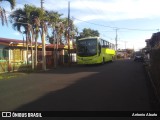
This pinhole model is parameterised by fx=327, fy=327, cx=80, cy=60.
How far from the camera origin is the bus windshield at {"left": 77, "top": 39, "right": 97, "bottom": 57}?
38.6m

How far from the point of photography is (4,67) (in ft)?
115

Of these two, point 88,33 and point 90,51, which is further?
point 88,33

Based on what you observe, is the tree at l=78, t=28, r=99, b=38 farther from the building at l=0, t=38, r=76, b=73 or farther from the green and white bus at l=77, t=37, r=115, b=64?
the green and white bus at l=77, t=37, r=115, b=64

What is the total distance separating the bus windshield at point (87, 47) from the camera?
127 feet

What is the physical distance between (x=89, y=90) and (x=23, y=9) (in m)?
28.1

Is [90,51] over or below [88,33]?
below

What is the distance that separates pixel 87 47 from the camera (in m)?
38.8

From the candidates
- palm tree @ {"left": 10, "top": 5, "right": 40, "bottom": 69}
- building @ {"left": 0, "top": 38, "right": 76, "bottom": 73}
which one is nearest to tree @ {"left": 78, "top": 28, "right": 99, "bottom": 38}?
building @ {"left": 0, "top": 38, "right": 76, "bottom": 73}

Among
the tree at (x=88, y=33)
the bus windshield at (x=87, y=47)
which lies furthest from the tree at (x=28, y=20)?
the tree at (x=88, y=33)

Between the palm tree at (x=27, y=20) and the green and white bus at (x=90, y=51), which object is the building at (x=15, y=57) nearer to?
the palm tree at (x=27, y=20)

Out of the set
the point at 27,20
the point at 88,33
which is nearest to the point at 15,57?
the point at 27,20

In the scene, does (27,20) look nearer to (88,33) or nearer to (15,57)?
(15,57)

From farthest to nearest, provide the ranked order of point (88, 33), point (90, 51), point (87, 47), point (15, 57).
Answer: point (88, 33)
point (15, 57)
point (87, 47)
point (90, 51)

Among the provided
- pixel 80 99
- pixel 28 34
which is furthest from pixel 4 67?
pixel 80 99
